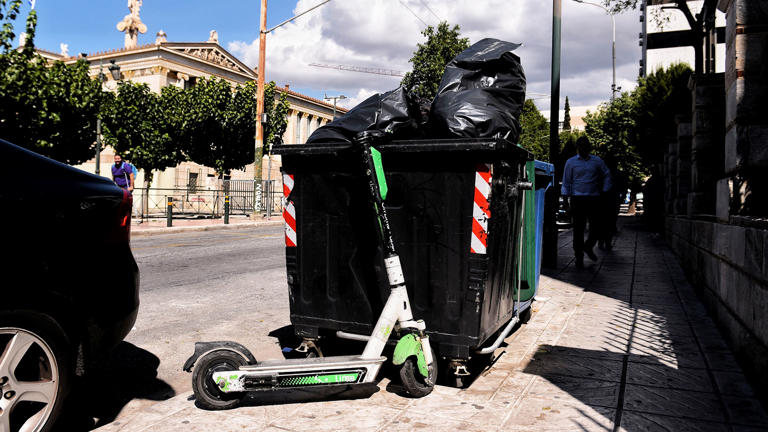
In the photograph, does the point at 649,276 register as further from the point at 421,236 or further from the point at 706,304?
the point at 421,236

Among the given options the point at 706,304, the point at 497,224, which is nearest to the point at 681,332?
the point at 706,304

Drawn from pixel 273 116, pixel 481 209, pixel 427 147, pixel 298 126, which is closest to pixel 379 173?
pixel 427 147

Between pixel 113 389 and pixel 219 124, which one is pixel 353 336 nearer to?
pixel 113 389

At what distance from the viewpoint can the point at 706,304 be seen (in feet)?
20.7

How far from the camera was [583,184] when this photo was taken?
9.41 metres

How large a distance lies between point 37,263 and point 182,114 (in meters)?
31.5

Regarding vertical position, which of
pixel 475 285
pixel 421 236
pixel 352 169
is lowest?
pixel 475 285

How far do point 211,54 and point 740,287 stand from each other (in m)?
52.2

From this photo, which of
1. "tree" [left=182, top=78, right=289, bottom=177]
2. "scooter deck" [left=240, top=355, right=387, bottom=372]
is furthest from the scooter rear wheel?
"tree" [left=182, top=78, right=289, bottom=177]

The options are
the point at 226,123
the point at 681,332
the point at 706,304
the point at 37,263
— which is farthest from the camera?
the point at 226,123

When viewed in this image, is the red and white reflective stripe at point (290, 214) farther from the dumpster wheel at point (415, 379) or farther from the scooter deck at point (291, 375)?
the dumpster wheel at point (415, 379)

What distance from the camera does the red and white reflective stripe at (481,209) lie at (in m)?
3.46

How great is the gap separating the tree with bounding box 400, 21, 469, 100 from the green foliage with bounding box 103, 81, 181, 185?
19.3 metres

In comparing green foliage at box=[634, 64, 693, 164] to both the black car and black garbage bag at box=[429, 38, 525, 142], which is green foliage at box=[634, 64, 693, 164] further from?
the black car
